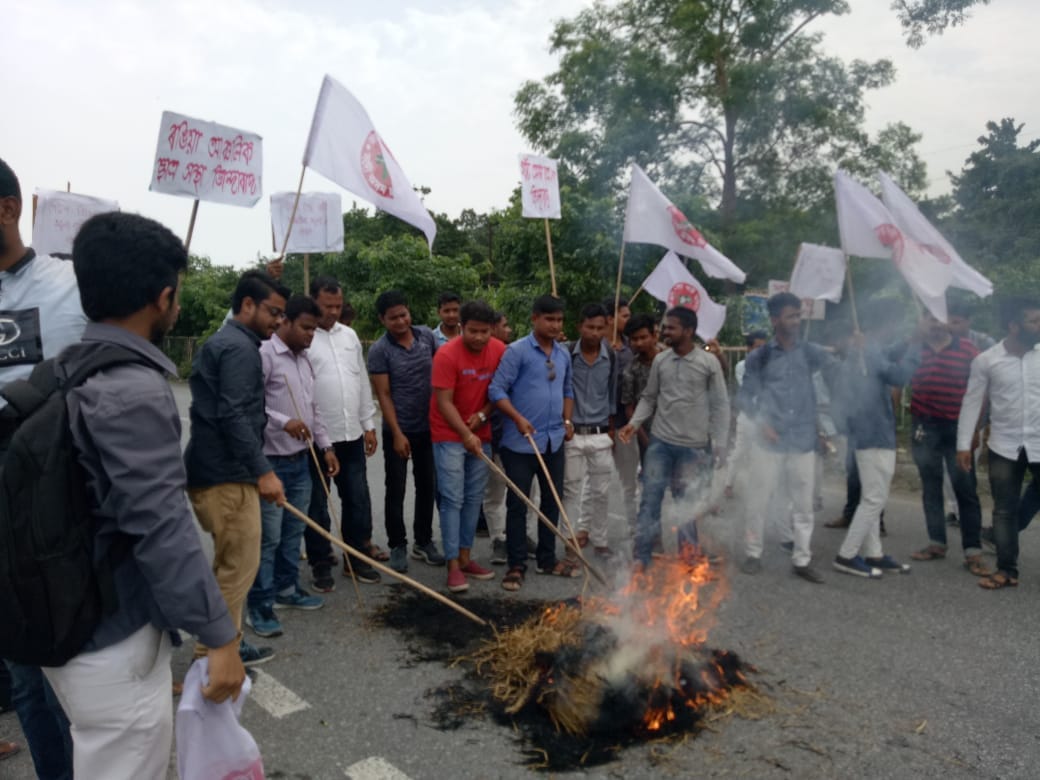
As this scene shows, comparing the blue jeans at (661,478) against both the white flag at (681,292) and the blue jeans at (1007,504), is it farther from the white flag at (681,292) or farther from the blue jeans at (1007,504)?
the white flag at (681,292)

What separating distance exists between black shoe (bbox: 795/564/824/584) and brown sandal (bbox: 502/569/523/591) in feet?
6.82

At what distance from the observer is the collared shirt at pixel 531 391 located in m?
5.51

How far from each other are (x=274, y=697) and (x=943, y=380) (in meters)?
5.45

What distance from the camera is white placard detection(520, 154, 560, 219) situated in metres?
7.75

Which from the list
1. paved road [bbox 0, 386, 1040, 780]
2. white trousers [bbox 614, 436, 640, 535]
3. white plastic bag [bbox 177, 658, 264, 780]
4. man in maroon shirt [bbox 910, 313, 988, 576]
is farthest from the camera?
white trousers [bbox 614, 436, 640, 535]

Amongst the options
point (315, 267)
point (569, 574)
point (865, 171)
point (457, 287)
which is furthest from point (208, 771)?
point (315, 267)

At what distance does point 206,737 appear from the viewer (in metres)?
2.00

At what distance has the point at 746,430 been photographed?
7.36 meters

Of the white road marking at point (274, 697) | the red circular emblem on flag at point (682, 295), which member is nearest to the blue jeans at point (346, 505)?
the white road marking at point (274, 697)

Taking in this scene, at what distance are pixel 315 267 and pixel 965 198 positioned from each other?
98.2ft

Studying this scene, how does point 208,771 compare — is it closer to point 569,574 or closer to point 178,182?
point 569,574

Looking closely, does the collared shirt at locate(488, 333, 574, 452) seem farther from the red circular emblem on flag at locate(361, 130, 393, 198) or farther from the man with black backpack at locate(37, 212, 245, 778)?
the man with black backpack at locate(37, 212, 245, 778)

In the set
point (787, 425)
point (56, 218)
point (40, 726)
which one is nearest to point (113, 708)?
point (40, 726)

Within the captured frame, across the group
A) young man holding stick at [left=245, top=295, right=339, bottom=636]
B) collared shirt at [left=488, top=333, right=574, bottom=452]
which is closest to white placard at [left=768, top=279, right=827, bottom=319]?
collared shirt at [left=488, top=333, right=574, bottom=452]
